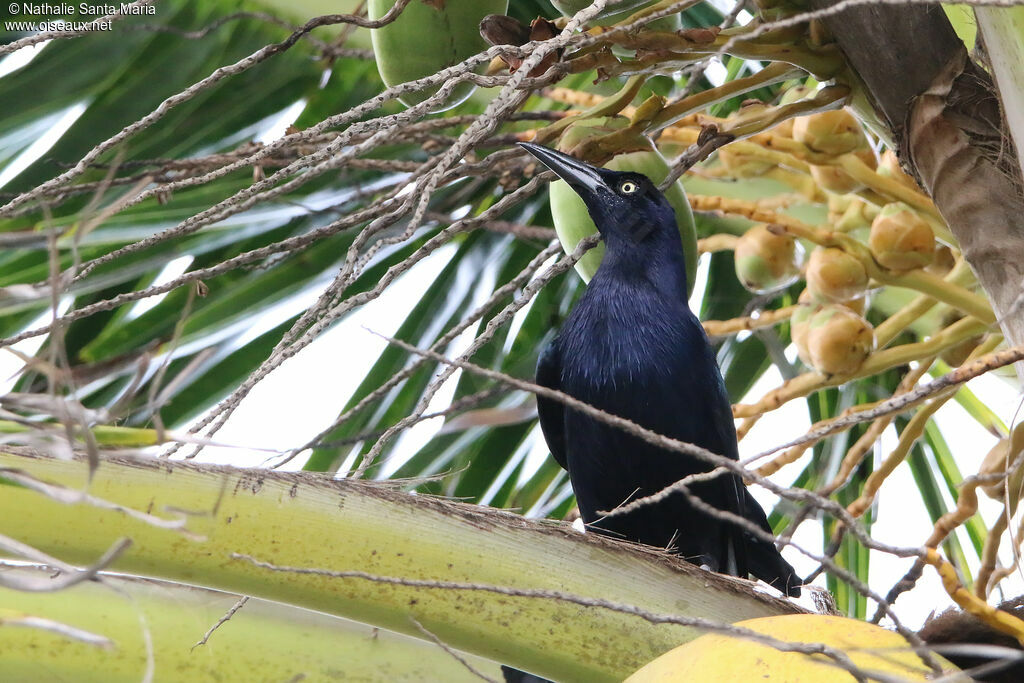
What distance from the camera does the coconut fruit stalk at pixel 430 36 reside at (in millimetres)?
1071

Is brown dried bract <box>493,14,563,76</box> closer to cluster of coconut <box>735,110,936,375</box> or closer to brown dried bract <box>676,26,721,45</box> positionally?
brown dried bract <box>676,26,721,45</box>

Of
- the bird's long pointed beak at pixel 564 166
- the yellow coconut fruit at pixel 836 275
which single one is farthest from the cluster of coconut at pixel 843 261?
the bird's long pointed beak at pixel 564 166

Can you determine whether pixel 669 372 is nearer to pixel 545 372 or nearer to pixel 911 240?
pixel 545 372

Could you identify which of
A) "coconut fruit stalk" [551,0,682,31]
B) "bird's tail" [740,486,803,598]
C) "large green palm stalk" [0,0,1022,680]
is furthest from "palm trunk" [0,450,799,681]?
"bird's tail" [740,486,803,598]

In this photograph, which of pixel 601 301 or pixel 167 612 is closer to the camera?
pixel 167 612

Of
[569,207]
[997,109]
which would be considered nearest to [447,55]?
[569,207]

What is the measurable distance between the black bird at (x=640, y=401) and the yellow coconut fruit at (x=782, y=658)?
82cm

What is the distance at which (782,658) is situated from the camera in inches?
26.8

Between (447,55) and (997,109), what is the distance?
1.64 feet

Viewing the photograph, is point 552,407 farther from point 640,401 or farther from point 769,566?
point 769,566

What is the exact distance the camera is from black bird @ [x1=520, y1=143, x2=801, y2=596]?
5.36ft

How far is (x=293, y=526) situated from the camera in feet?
2.68

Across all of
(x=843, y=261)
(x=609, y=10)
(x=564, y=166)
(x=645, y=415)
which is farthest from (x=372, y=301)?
(x=645, y=415)

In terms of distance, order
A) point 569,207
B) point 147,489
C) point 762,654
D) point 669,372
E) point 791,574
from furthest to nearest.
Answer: point 669,372 → point 791,574 → point 569,207 → point 147,489 → point 762,654
